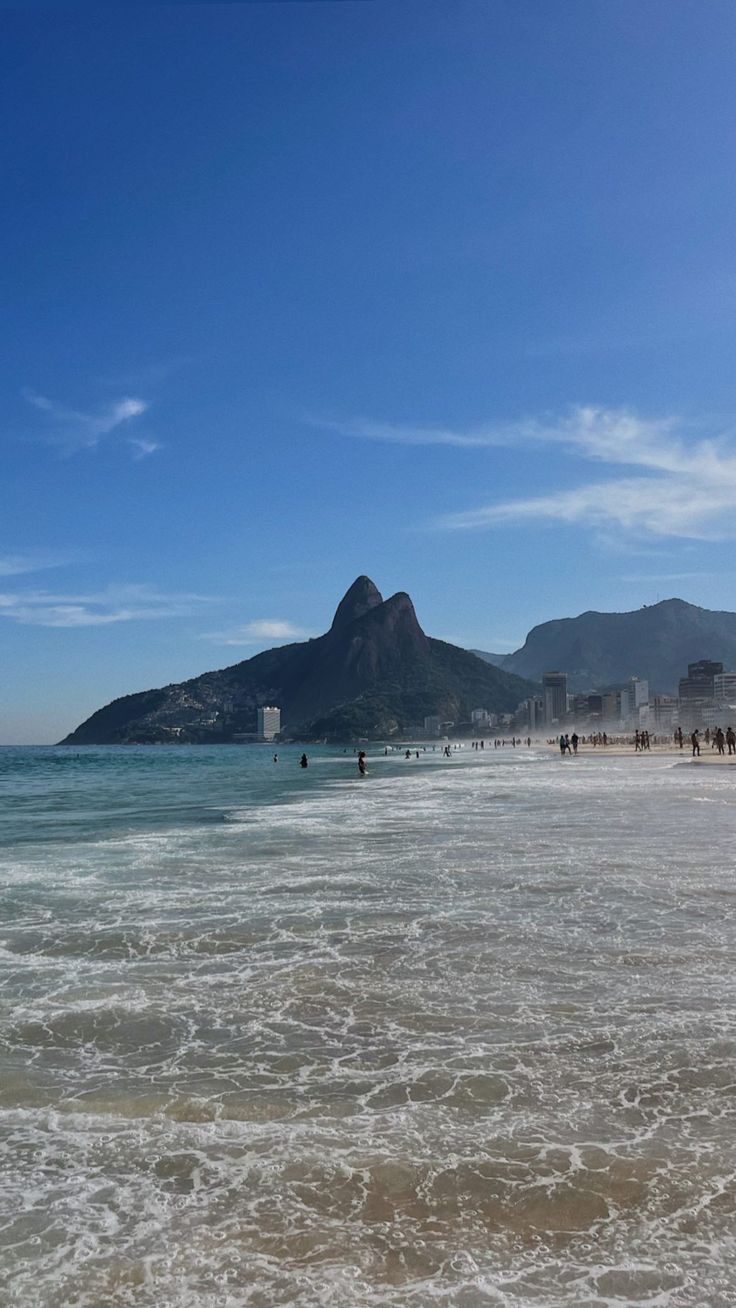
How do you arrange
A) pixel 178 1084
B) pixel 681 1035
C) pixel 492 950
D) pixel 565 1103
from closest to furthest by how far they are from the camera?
pixel 565 1103
pixel 178 1084
pixel 681 1035
pixel 492 950

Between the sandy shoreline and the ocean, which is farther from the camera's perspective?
the sandy shoreline

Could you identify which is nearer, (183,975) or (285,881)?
(183,975)

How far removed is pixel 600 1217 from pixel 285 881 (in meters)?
10.7

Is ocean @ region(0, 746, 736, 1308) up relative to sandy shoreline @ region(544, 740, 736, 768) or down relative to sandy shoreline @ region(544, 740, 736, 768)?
up

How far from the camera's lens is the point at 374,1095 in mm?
5430

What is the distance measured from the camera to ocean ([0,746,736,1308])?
3.64m

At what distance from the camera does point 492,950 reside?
9.04 meters

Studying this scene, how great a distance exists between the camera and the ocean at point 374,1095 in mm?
3643

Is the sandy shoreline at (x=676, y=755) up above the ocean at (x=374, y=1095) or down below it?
below

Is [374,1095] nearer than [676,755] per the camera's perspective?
Yes

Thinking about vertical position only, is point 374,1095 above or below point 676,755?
above

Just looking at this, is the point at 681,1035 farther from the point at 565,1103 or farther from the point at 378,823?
the point at 378,823

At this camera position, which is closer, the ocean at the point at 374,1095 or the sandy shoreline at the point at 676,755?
the ocean at the point at 374,1095

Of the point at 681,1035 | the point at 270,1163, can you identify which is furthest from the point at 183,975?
the point at 681,1035
